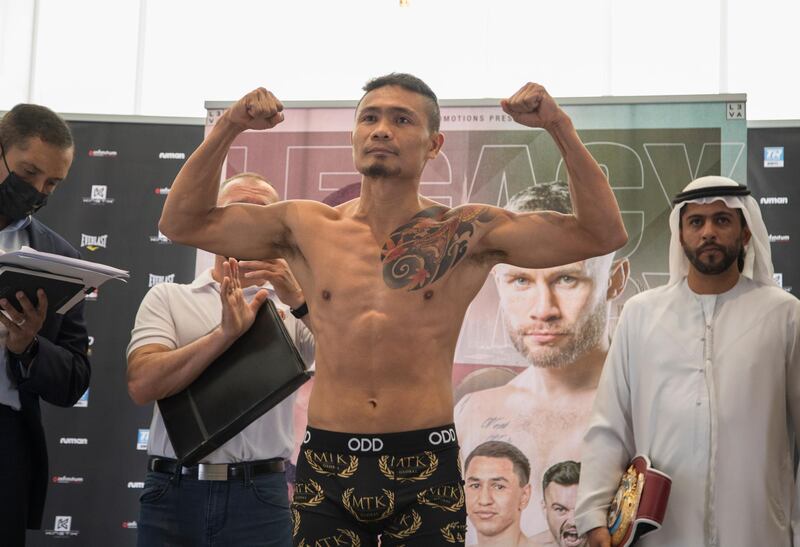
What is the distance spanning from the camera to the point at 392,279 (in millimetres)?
2443

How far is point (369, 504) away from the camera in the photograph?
2260 mm

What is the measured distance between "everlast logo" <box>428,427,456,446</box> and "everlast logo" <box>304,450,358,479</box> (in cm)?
20

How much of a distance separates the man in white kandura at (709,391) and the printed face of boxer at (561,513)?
1.03 meters

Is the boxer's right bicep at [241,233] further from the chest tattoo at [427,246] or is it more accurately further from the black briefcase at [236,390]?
the black briefcase at [236,390]

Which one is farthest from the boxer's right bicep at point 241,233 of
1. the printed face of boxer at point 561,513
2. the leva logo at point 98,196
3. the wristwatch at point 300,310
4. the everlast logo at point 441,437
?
the leva logo at point 98,196

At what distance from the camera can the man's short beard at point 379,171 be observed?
2521 millimetres

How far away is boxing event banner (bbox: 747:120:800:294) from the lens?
16.9 ft

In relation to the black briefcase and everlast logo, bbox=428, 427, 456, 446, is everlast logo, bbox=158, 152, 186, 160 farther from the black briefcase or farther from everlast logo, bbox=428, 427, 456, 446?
everlast logo, bbox=428, 427, 456, 446

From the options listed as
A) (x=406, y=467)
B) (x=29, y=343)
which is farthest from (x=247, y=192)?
(x=406, y=467)

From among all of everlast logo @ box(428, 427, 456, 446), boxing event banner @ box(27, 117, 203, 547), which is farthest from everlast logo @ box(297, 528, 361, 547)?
boxing event banner @ box(27, 117, 203, 547)

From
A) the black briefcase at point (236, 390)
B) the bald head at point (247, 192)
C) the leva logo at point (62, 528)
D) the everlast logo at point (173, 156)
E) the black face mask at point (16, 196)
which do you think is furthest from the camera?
the everlast logo at point (173, 156)

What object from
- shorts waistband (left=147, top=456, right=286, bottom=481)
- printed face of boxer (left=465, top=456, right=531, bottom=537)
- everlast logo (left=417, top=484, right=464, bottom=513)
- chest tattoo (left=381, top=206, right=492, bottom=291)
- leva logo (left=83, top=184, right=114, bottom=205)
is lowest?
printed face of boxer (left=465, top=456, right=531, bottom=537)

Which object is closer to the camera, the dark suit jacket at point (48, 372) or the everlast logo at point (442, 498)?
the everlast logo at point (442, 498)

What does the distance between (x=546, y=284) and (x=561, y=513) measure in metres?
1.13
